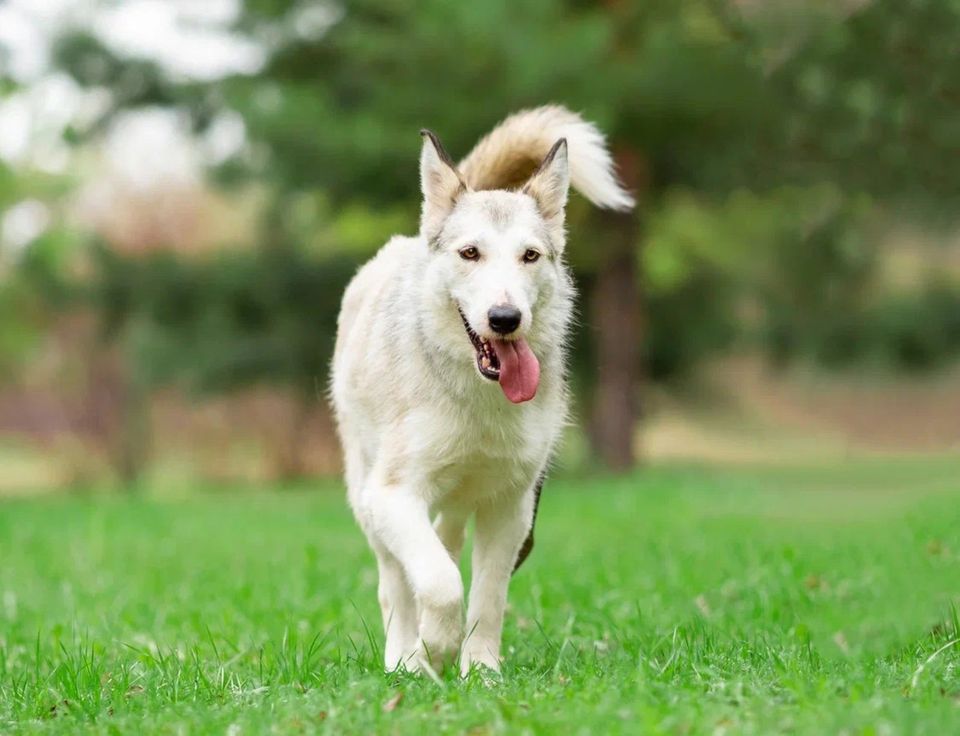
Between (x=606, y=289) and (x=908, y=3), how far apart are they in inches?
324

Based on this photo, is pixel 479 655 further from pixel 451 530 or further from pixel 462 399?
pixel 462 399

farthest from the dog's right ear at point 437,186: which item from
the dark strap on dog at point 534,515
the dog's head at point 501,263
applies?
the dark strap on dog at point 534,515

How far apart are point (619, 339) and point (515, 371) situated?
13.3m

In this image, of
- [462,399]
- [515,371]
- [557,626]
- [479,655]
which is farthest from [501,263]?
[557,626]

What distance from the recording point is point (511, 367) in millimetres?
4895

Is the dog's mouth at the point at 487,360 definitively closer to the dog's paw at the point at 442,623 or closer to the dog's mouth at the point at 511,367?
the dog's mouth at the point at 511,367

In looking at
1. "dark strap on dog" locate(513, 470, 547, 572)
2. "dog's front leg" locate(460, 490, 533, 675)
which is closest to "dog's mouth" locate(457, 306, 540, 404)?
"dog's front leg" locate(460, 490, 533, 675)

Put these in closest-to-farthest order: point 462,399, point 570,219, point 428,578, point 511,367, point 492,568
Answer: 1. point 428,578
2. point 511,367
3. point 462,399
4. point 492,568
5. point 570,219

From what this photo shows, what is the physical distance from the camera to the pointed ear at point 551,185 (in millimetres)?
5426

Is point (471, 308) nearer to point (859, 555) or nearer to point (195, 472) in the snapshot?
point (859, 555)

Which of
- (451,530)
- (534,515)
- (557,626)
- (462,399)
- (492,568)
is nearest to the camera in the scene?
(462,399)

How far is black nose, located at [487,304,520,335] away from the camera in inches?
185

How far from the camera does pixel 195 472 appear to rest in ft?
87.7

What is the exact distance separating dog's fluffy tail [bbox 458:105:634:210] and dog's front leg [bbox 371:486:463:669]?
1894 mm
